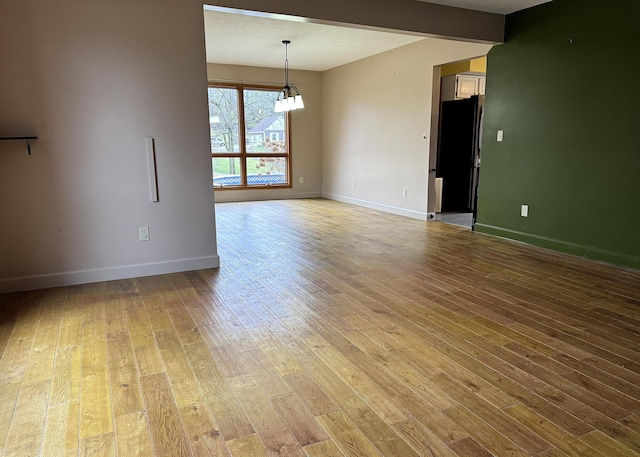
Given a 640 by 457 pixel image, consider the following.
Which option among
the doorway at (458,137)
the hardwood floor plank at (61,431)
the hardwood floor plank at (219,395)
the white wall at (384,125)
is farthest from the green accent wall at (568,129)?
the hardwood floor plank at (61,431)

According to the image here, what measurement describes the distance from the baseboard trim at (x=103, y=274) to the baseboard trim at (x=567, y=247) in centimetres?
331

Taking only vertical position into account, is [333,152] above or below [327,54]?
below

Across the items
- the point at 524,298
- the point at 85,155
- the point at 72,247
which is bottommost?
the point at 524,298

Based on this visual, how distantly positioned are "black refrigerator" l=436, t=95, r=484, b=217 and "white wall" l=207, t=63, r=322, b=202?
2849mm

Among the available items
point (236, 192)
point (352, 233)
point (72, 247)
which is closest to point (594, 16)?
point (352, 233)

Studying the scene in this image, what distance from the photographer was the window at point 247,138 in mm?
7988

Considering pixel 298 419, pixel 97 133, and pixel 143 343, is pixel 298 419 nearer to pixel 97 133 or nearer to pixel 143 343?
pixel 143 343

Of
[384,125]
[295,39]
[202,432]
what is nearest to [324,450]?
[202,432]

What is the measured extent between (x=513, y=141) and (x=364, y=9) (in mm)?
2235

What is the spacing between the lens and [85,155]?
332 cm

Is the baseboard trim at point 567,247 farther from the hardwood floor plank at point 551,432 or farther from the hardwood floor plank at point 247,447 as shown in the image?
the hardwood floor plank at point 247,447

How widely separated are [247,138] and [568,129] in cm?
566

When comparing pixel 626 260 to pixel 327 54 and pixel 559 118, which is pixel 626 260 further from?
pixel 327 54

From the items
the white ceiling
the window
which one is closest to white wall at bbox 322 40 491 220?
the white ceiling
